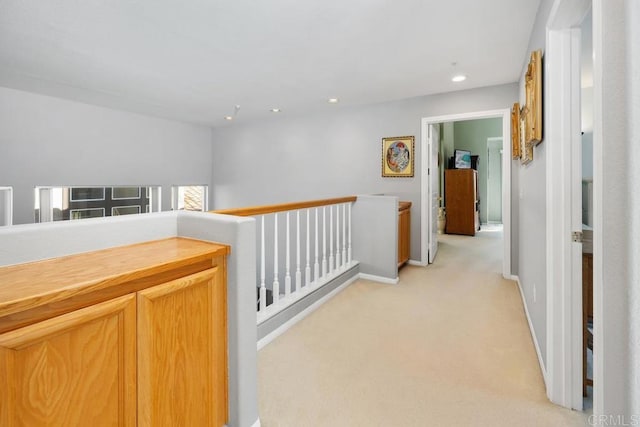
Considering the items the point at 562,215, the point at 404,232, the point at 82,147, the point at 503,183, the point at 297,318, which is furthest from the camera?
the point at 82,147

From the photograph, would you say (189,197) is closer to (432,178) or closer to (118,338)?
(432,178)

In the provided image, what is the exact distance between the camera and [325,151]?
206 inches

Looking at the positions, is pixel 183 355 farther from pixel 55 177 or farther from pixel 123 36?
pixel 55 177

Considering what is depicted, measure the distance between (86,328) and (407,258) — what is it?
12.9ft

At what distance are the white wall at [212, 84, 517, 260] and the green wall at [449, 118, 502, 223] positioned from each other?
14.0ft

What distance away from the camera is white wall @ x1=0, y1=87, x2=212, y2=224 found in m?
4.07

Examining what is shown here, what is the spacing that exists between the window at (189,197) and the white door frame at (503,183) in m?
4.59

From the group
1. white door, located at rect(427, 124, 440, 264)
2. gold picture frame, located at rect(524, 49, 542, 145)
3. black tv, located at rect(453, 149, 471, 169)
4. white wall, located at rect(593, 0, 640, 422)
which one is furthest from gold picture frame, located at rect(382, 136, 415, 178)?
white wall, located at rect(593, 0, 640, 422)

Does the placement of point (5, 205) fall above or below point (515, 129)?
below

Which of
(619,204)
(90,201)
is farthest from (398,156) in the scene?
(90,201)

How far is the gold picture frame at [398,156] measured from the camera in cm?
438

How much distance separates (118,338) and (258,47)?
8.85 ft

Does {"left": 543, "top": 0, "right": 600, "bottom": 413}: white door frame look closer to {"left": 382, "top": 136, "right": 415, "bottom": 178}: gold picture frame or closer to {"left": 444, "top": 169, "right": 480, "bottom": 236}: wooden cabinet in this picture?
{"left": 382, "top": 136, "right": 415, "bottom": 178}: gold picture frame

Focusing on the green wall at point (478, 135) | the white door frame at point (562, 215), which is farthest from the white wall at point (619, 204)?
the green wall at point (478, 135)
